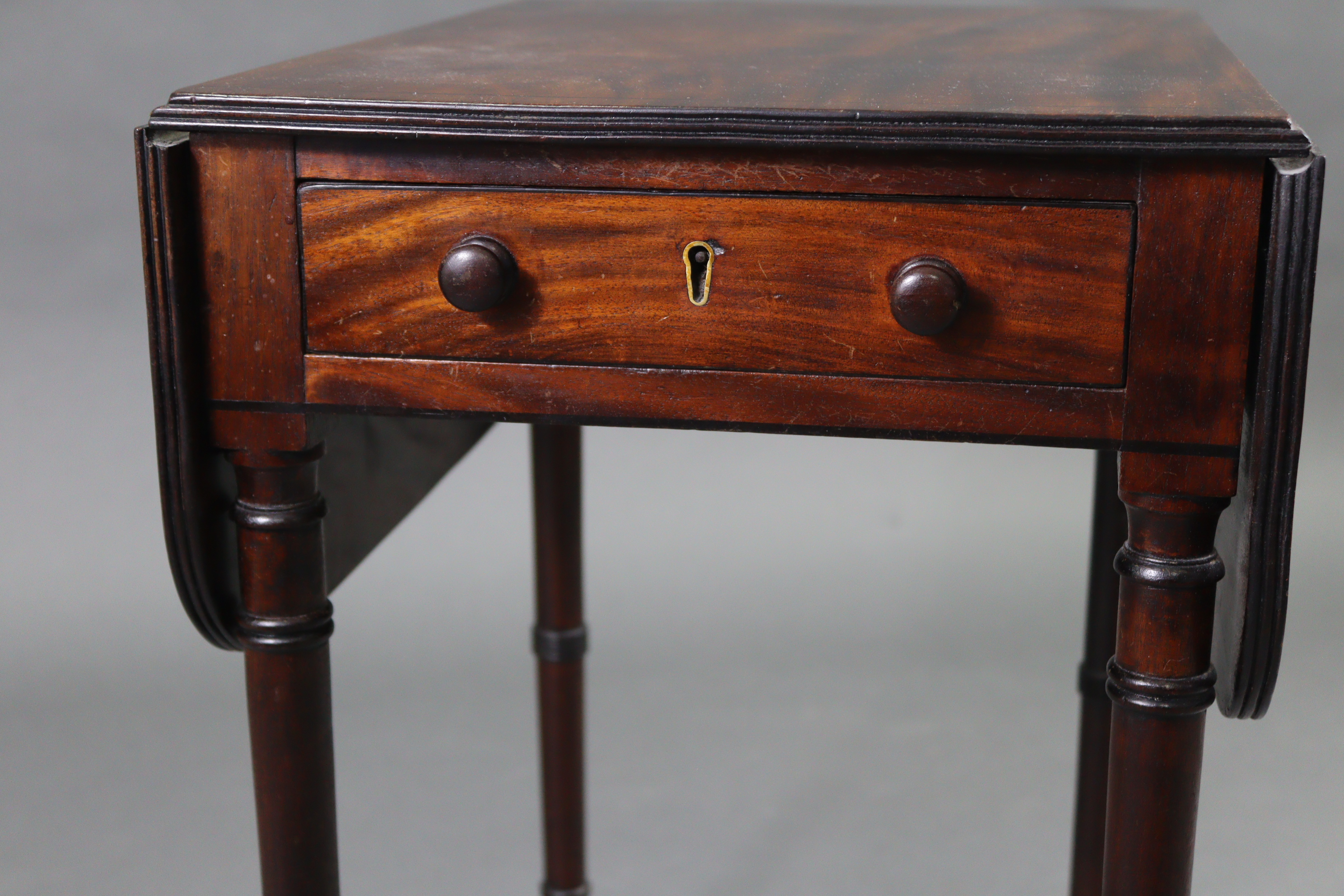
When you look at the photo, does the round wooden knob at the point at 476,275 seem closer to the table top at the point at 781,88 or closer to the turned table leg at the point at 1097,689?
the table top at the point at 781,88

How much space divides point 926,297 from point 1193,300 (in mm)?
165

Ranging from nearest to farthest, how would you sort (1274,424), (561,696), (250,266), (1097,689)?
1. (1274,424)
2. (250,266)
3. (1097,689)
4. (561,696)

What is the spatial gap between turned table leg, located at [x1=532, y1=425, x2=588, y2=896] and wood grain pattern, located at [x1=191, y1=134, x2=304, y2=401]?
0.77 metres

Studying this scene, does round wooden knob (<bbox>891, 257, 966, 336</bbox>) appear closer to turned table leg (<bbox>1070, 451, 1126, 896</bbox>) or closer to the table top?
the table top

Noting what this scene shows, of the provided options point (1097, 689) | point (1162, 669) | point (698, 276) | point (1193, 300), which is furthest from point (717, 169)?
point (1097, 689)

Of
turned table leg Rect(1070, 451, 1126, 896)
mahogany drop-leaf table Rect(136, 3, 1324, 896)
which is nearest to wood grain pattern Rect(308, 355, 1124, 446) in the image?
mahogany drop-leaf table Rect(136, 3, 1324, 896)

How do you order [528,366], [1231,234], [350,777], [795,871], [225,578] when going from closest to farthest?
[1231,234] → [528,366] → [225,578] → [795,871] → [350,777]

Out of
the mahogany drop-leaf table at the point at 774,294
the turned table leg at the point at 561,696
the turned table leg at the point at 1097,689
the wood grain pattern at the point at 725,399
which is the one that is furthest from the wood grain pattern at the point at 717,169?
the turned table leg at the point at 561,696

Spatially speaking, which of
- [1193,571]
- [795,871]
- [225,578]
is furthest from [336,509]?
[795,871]

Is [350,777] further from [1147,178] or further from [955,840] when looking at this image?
[1147,178]

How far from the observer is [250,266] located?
3.89ft

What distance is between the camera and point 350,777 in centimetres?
222

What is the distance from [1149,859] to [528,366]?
54 centimetres

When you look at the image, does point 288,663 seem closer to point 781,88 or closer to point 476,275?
point 476,275
